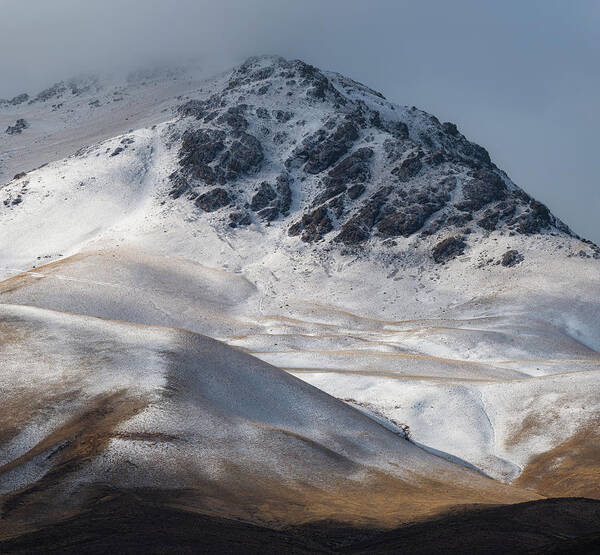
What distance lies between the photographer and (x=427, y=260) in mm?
144000

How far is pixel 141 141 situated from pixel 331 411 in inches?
5817

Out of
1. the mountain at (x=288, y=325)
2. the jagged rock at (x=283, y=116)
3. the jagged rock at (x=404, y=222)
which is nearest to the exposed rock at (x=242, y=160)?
the mountain at (x=288, y=325)

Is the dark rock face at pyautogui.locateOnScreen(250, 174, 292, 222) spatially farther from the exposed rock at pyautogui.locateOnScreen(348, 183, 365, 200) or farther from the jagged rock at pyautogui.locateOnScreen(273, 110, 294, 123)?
the jagged rock at pyautogui.locateOnScreen(273, 110, 294, 123)

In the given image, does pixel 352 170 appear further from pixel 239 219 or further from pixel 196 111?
pixel 196 111

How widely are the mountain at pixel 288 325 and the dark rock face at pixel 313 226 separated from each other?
63 centimetres

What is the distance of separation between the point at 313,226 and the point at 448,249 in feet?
98.2

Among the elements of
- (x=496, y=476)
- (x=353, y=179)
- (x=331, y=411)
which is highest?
(x=353, y=179)

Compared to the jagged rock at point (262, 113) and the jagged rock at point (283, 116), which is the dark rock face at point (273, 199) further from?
the jagged rock at point (262, 113)

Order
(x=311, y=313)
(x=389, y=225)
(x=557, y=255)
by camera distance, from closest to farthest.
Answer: (x=311, y=313), (x=557, y=255), (x=389, y=225)

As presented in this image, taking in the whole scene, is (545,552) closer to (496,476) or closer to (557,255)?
(496,476)

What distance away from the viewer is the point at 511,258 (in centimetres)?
13938

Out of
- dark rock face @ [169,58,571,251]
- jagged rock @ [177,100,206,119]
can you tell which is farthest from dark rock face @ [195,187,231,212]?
jagged rock @ [177,100,206,119]

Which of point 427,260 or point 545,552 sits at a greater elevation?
point 427,260

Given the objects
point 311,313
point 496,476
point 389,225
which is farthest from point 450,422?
point 389,225
